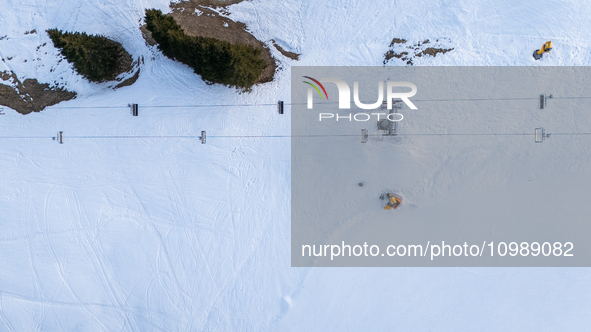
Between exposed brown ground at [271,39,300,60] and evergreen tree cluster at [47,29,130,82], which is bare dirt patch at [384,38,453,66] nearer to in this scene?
exposed brown ground at [271,39,300,60]

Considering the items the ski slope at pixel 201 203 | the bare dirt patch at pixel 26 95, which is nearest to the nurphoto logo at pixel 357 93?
the ski slope at pixel 201 203

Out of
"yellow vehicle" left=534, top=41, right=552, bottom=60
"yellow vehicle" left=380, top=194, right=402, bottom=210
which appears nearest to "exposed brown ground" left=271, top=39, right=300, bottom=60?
"yellow vehicle" left=380, top=194, right=402, bottom=210

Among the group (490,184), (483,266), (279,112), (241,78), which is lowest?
(483,266)

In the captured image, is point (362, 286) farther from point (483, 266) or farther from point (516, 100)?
point (516, 100)

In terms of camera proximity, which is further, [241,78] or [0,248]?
[0,248]

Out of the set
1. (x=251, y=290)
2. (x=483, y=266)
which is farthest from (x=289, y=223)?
(x=483, y=266)

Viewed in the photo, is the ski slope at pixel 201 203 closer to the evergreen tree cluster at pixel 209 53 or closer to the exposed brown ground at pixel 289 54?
the exposed brown ground at pixel 289 54
